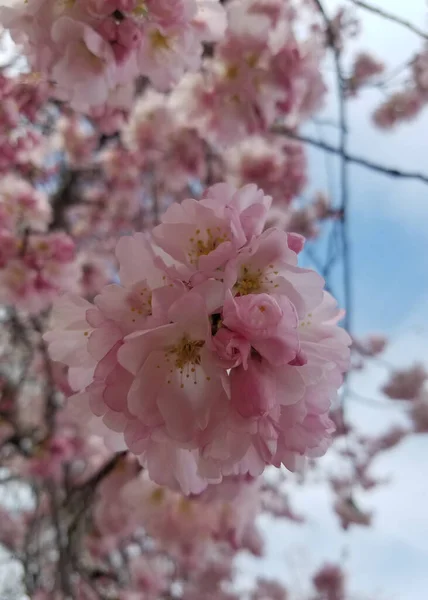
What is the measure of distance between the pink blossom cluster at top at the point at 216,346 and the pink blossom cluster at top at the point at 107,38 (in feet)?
1.13

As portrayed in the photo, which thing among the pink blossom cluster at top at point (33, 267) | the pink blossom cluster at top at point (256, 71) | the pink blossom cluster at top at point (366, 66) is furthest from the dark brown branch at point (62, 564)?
the pink blossom cluster at top at point (366, 66)

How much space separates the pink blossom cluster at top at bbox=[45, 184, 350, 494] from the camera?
0.45 m

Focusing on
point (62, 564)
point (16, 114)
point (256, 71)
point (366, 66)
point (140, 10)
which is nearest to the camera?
point (140, 10)

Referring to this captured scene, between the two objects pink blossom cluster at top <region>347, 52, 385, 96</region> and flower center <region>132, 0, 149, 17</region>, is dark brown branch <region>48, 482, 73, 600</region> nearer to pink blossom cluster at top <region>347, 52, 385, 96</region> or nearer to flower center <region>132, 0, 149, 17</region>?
flower center <region>132, 0, 149, 17</region>

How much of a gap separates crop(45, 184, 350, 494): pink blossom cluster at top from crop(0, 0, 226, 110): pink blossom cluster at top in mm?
346

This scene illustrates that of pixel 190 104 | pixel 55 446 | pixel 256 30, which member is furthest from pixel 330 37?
pixel 55 446

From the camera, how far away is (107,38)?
72cm

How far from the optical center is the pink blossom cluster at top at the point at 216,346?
0.45m

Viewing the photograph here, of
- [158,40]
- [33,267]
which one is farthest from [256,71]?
[33,267]

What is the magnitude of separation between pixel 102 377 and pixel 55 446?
168 centimetres

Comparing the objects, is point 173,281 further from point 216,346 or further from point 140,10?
point 140,10

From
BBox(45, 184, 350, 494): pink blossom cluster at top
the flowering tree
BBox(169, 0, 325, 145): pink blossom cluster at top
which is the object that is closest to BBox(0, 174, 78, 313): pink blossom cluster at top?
the flowering tree

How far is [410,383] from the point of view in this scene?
3.00 metres

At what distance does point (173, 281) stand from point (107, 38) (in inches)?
17.4
